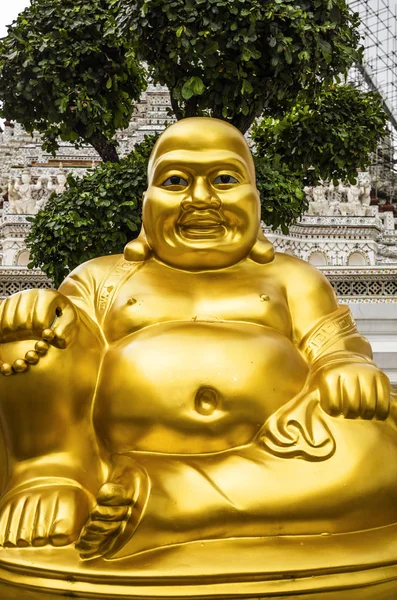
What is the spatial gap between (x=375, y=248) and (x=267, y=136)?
12872 mm

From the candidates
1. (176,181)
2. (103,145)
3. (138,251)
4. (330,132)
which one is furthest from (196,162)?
(330,132)

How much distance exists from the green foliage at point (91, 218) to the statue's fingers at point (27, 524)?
3024mm

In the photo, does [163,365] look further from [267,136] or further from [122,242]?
[267,136]

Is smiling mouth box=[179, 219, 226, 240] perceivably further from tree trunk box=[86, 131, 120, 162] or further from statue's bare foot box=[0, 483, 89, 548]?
tree trunk box=[86, 131, 120, 162]

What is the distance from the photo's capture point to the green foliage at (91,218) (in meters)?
4.78

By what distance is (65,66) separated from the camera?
4641mm

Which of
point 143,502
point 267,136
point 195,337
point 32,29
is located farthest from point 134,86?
point 143,502

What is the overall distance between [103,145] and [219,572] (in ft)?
14.1

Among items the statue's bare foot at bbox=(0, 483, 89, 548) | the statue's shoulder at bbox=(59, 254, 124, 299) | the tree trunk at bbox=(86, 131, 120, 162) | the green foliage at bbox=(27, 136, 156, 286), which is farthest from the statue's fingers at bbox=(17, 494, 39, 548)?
the tree trunk at bbox=(86, 131, 120, 162)

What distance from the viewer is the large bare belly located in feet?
6.67

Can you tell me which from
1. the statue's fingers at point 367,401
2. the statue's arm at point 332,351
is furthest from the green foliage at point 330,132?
the statue's fingers at point 367,401

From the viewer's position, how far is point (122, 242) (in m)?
5.00

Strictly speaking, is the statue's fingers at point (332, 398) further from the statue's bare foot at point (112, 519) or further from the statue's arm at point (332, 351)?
the statue's bare foot at point (112, 519)

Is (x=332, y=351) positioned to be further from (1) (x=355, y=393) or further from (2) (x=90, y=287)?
(2) (x=90, y=287)
